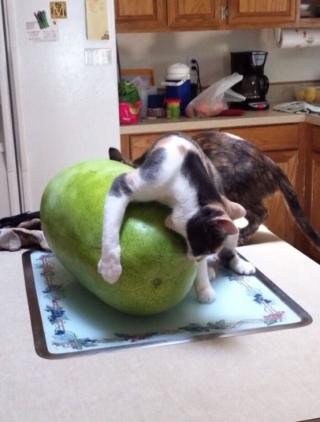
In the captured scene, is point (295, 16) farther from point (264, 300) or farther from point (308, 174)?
point (264, 300)

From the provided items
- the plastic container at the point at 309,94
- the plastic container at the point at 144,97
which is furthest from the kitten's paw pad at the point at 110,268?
the plastic container at the point at 309,94

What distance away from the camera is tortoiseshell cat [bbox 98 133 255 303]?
88 centimetres

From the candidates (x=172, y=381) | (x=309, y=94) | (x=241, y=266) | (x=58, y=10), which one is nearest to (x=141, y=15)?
(x=58, y=10)

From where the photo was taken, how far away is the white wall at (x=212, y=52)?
3.36 metres

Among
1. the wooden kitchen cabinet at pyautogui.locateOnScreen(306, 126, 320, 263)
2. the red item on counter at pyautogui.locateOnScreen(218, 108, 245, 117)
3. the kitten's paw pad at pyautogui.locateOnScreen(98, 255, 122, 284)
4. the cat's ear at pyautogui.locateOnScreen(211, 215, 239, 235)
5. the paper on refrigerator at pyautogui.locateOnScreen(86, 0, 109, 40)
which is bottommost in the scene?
the wooden kitchen cabinet at pyautogui.locateOnScreen(306, 126, 320, 263)

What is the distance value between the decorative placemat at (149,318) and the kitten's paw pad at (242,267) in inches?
0.6

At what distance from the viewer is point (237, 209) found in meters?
0.98

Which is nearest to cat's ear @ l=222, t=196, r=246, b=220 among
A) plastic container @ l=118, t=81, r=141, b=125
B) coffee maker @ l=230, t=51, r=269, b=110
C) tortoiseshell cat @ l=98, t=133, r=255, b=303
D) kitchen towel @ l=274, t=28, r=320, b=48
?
tortoiseshell cat @ l=98, t=133, r=255, b=303

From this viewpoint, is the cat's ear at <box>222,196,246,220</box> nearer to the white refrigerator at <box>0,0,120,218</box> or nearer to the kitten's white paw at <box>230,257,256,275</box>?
the kitten's white paw at <box>230,257,256,275</box>

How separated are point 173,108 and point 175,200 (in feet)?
7.29

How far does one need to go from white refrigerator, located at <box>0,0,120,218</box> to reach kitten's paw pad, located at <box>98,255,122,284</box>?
5.52ft

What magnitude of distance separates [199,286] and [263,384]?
1.01ft

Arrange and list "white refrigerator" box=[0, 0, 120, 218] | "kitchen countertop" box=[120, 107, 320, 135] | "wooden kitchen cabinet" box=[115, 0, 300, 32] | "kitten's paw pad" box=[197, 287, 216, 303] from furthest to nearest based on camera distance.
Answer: "wooden kitchen cabinet" box=[115, 0, 300, 32], "kitchen countertop" box=[120, 107, 320, 135], "white refrigerator" box=[0, 0, 120, 218], "kitten's paw pad" box=[197, 287, 216, 303]

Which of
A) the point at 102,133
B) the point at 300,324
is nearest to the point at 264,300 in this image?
the point at 300,324
